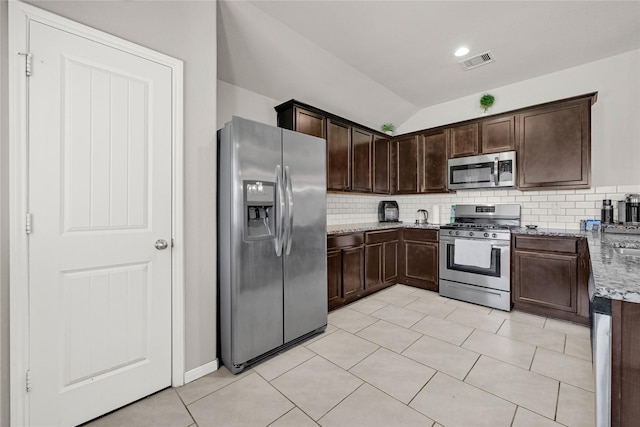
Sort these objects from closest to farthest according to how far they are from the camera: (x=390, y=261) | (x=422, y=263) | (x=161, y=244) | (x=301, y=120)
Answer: (x=161, y=244) < (x=301, y=120) < (x=422, y=263) < (x=390, y=261)

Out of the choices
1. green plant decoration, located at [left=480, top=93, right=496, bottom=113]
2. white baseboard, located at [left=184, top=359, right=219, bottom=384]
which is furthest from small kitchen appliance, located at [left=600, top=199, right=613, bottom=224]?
white baseboard, located at [left=184, top=359, right=219, bottom=384]

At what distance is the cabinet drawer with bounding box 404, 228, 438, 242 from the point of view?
3726mm

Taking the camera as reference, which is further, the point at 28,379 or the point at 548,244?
the point at 548,244

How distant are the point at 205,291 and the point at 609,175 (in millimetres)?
4253

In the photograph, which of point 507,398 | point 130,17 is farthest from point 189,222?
point 507,398

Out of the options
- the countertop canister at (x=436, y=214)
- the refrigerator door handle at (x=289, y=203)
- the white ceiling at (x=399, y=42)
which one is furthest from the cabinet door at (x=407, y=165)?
the refrigerator door handle at (x=289, y=203)

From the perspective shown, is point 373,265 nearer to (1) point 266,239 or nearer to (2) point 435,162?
(2) point 435,162

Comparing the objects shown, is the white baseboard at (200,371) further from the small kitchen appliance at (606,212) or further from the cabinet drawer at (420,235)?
the small kitchen appliance at (606,212)

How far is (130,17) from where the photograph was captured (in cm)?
167

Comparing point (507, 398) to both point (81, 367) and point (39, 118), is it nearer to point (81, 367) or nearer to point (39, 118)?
point (81, 367)

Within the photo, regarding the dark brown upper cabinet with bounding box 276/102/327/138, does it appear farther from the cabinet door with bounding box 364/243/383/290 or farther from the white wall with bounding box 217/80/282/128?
the cabinet door with bounding box 364/243/383/290

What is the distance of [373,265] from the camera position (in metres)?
3.62

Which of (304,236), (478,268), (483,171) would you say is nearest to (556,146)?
(483,171)

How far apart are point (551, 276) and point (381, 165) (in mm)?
2462
